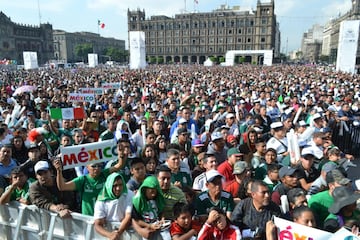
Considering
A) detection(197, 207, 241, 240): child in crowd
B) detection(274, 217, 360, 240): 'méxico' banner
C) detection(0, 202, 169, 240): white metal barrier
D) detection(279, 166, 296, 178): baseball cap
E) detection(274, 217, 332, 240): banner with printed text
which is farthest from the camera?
detection(279, 166, 296, 178): baseball cap

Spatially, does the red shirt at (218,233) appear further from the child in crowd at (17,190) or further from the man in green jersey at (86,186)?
the child in crowd at (17,190)

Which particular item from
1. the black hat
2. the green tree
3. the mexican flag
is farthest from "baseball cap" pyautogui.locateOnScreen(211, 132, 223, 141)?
the green tree

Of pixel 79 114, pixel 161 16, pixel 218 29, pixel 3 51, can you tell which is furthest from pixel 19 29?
pixel 79 114

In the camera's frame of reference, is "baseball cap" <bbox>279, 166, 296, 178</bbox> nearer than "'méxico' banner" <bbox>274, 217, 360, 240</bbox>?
No

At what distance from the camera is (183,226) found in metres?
2.89

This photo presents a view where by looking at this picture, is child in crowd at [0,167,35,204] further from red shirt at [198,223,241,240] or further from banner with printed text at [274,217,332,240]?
banner with printed text at [274,217,332,240]

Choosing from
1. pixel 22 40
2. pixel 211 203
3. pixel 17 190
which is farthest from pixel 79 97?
pixel 22 40

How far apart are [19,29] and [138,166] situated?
10916 cm

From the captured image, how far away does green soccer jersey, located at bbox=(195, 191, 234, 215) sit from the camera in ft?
10.7

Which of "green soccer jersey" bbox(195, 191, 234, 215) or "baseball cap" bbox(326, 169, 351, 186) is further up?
"baseball cap" bbox(326, 169, 351, 186)

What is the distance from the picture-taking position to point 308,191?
3.81 meters

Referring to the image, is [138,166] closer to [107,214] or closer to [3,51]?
[107,214]

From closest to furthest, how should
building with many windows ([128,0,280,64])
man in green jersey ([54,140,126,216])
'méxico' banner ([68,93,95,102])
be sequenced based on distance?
man in green jersey ([54,140,126,216]) → 'méxico' banner ([68,93,95,102]) → building with many windows ([128,0,280,64])

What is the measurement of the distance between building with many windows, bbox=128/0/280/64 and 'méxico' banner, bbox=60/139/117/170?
95.4 meters
